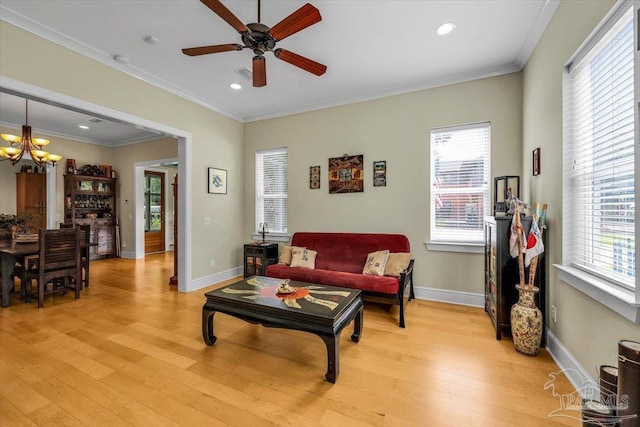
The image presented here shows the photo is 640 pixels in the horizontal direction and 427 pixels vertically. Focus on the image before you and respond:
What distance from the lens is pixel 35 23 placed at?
2.50m

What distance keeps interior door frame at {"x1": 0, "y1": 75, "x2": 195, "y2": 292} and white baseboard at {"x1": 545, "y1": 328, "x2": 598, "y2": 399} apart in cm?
434

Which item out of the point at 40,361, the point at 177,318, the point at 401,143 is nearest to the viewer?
the point at 40,361

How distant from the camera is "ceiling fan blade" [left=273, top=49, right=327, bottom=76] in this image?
2185 millimetres

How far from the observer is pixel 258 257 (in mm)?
4414

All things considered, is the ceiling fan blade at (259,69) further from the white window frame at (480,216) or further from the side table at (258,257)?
the side table at (258,257)

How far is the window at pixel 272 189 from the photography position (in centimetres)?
482

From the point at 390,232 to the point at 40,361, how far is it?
12.6 ft

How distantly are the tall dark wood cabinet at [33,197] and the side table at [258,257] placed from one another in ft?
15.5

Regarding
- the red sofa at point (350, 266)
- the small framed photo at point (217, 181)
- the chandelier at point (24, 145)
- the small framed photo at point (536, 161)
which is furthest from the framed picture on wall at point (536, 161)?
the chandelier at point (24, 145)

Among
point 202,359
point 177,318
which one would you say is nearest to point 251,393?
point 202,359

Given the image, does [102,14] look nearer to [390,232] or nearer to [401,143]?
[401,143]

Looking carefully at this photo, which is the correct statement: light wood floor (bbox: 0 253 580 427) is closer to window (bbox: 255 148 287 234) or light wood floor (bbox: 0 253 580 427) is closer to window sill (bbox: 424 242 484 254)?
window sill (bbox: 424 242 484 254)

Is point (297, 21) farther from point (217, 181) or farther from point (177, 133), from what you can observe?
point (217, 181)

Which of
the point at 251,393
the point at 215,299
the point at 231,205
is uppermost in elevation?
the point at 231,205
